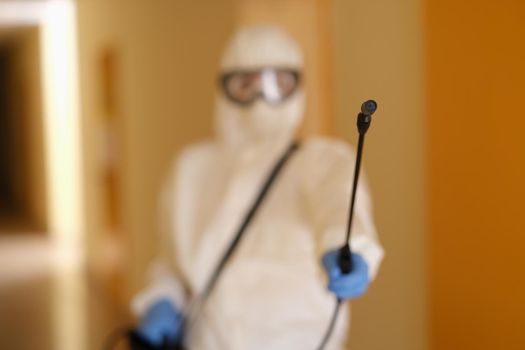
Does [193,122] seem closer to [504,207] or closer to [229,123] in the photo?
[229,123]

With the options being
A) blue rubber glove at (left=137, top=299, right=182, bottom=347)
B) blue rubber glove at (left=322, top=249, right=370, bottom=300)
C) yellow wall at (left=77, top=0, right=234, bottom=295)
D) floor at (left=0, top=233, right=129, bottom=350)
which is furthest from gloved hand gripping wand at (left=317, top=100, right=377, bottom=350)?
floor at (left=0, top=233, right=129, bottom=350)

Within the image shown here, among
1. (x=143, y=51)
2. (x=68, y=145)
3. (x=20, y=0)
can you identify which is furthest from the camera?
(x=68, y=145)

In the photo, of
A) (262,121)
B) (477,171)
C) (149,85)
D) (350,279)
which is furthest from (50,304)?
(477,171)

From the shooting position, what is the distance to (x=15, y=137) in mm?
9539

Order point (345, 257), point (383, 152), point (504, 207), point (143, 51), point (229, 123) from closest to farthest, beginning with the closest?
1. point (504, 207)
2. point (383, 152)
3. point (345, 257)
4. point (229, 123)
5. point (143, 51)

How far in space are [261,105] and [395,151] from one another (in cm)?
57

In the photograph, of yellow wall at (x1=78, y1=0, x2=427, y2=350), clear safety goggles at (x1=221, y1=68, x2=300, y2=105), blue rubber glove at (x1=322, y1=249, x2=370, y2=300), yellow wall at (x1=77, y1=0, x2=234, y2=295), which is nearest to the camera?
yellow wall at (x1=78, y1=0, x2=427, y2=350)

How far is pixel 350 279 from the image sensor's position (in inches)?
30.3

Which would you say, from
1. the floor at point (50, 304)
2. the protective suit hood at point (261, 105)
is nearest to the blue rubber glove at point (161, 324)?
the protective suit hood at point (261, 105)

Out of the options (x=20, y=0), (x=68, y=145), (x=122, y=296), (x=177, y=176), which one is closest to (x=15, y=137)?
(x=68, y=145)

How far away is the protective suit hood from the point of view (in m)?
1.21

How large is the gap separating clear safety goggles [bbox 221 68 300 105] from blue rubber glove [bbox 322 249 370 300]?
18.7 inches

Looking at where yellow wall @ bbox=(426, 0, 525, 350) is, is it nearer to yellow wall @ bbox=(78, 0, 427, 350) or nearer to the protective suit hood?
yellow wall @ bbox=(78, 0, 427, 350)

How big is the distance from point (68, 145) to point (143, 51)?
2543 millimetres
